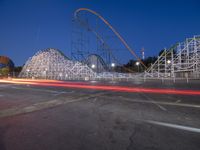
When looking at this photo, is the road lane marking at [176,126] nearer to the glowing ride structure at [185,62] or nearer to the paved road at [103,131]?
the paved road at [103,131]

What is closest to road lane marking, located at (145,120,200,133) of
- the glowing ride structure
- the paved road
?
the paved road

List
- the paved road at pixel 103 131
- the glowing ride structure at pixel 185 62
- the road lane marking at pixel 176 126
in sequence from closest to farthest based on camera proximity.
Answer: the paved road at pixel 103 131 < the road lane marking at pixel 176 126 < the glowing ride structure at pixel 185 62

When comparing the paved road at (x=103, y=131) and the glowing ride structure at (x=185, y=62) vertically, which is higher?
the glowing ride structure at (x=185, y=62)

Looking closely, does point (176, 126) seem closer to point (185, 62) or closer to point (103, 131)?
point (103, 131)

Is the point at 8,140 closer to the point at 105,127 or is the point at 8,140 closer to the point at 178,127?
the point at 105,127

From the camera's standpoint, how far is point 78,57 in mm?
35500

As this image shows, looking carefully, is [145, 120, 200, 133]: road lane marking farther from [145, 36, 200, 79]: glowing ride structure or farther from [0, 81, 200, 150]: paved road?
[145, 36, 200, 79]: glowing ride structure

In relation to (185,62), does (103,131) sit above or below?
below

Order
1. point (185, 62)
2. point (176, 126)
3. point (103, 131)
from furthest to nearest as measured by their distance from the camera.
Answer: point (185, 62)
point (176, 126)
point (103, 131)

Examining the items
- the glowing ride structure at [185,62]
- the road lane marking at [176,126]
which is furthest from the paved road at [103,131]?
the glowing ride structure at [185,62]

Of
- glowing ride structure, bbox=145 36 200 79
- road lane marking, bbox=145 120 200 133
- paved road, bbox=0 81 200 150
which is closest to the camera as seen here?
paved road, bbox=0 81 200 150

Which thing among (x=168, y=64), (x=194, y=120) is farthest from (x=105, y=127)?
(x=168, y=64)

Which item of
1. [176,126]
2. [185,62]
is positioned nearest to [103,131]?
[176,126]

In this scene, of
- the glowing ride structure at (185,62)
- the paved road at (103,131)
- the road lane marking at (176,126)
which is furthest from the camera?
the glowing ride structure at (185,62)
